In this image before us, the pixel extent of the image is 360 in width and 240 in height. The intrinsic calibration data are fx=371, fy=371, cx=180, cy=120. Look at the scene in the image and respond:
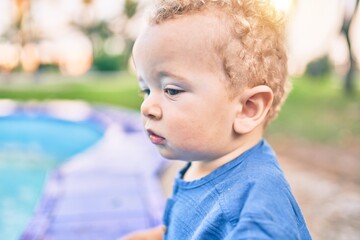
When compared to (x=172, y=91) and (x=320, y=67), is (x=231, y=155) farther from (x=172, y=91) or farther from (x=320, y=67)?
(x=320, y=67)

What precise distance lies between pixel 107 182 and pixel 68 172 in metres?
0.62

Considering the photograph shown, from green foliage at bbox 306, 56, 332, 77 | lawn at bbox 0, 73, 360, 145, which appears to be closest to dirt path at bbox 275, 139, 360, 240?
lawn at bbox 0, 73, 360, 145

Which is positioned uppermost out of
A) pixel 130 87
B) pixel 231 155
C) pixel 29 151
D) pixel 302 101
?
pixel 130 87

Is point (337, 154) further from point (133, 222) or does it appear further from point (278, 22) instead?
point (278, 22)

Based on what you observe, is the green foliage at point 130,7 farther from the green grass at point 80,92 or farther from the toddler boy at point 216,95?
the toddler boy at point 216,95

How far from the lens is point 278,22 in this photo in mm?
1044

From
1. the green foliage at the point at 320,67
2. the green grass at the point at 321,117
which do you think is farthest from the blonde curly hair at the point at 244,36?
the green foliage at the point at 320,67

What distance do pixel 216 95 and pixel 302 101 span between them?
30.8ft

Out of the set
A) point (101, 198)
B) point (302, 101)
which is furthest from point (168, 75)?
point (302, 101)

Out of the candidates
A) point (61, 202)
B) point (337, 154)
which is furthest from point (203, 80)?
point (337, 154)

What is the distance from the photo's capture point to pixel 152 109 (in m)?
1.02

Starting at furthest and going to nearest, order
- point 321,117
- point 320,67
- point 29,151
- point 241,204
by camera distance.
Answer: point 320,67, point 321,117, point 29,151, point 241,204

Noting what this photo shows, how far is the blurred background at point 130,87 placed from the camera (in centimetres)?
439

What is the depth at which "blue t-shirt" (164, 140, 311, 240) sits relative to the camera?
→ 0.82m
